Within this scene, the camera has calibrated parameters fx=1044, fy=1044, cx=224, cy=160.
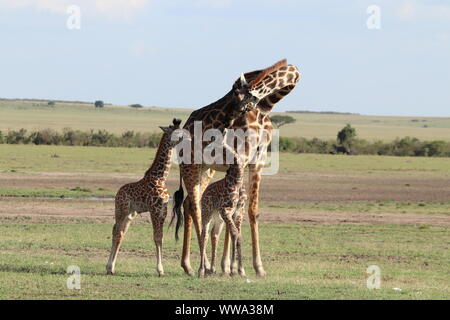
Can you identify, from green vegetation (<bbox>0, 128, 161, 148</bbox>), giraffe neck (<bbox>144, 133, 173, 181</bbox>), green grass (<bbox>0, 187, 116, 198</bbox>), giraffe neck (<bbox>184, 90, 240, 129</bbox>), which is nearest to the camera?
giraffe neck (<bbox>184, 90, 240, 129</bbox>)

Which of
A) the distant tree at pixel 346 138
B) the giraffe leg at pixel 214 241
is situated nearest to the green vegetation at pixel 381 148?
the distant tree at pixel 346 138

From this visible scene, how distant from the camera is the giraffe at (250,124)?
14.5m

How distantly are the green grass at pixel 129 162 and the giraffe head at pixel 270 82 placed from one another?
24010 millimetres

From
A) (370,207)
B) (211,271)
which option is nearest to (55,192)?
(370,207)

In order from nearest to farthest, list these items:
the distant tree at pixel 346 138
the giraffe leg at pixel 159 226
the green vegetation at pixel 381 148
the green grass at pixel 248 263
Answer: the green grass at pixel 248 263, the giraffe leg at pixel 159 226, the green vegetation at pixel 381 148, the distant tree at pixel 346 138

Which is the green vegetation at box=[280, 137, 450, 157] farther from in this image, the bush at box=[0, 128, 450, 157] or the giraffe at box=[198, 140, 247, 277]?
the giraffe at box=[198, 140, 247, 277]

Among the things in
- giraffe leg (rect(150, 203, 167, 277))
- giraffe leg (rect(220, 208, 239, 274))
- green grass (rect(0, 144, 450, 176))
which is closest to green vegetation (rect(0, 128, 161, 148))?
green grass (rect(0, 144, 450, 176))

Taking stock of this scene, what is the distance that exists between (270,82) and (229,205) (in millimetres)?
1932

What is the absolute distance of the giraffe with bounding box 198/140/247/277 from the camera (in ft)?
45.9

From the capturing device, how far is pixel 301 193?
3238cm

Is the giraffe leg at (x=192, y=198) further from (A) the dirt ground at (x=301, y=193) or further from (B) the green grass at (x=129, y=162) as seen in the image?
(B) the green grass at (x=129, y=162)

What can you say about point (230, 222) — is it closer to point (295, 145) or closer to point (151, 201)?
point (151, 201)

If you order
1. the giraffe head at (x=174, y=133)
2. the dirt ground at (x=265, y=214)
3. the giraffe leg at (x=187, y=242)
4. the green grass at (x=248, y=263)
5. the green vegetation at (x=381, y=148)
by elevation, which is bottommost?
the green vegetation at (x=381, y=148)

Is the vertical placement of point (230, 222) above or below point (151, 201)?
below
